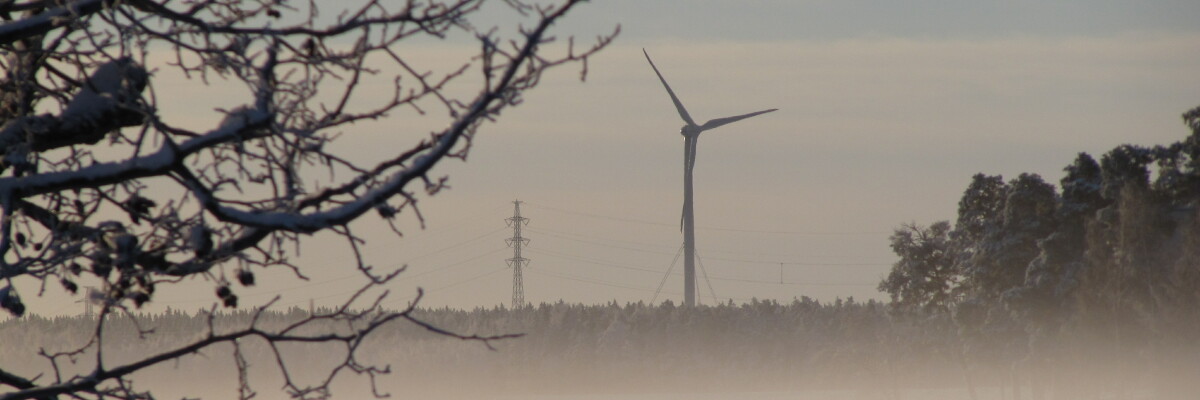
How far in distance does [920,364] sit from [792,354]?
36.5 feet

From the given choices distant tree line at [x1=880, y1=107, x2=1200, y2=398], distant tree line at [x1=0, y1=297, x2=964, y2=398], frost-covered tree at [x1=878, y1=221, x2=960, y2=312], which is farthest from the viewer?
distant tree line at [x1=0, y1=297, x2=964, y2=398]

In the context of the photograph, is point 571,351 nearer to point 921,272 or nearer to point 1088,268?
point 921,272

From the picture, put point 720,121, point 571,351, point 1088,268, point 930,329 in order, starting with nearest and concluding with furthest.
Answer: point 1088,268 < point 930,329 < point 720,121 < point 571,351

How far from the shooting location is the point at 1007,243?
49.6 m

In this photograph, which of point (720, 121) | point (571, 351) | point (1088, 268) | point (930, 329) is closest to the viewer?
point (1088, 268)

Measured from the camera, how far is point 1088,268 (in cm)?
4684

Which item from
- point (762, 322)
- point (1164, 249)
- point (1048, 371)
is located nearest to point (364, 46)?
point (1164, 249)

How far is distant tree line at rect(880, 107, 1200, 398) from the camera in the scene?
44.0 meters

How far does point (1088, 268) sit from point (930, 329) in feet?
29.9

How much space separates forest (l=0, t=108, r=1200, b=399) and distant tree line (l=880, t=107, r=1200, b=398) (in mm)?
65

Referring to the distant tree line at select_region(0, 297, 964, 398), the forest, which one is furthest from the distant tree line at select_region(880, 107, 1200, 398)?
the distant tree line at select_region(0, 297, 964, 398)

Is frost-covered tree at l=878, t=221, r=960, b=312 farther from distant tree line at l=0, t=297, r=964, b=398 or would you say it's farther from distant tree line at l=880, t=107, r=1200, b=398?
distant tree line at l=0, t=297, r=964, b=398

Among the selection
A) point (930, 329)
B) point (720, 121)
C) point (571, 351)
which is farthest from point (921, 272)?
point (571, 351)

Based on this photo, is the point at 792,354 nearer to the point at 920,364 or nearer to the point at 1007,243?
the point at 920,364
